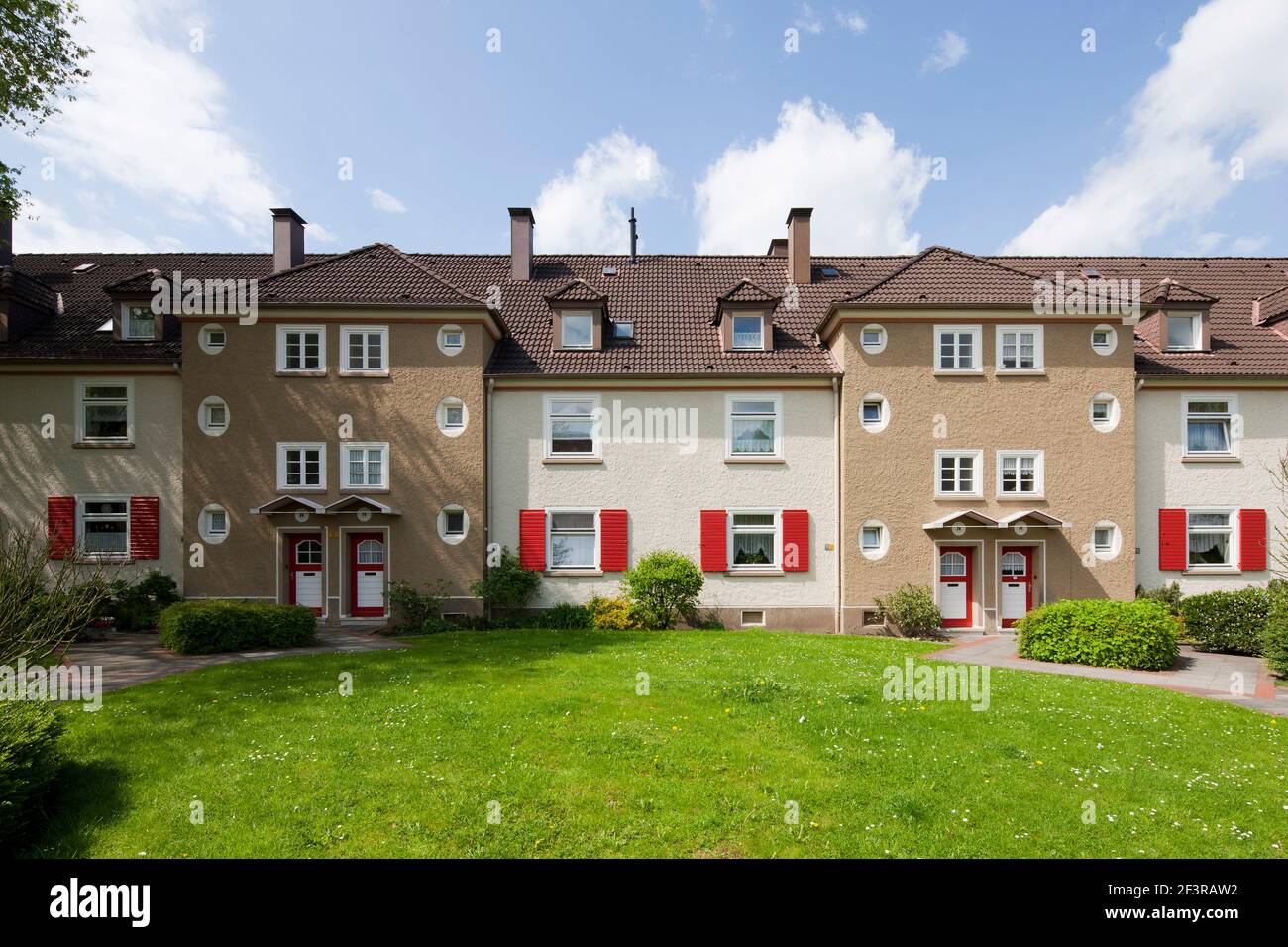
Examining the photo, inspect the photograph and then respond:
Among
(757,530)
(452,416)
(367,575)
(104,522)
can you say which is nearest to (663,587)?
(757,530)

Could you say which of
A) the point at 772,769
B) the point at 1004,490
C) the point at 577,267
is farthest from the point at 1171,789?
the point at 577,267

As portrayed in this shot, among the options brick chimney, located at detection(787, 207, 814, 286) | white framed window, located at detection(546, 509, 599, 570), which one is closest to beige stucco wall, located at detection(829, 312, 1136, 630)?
brick chimney, located at detection(787, 207, 814, 286)

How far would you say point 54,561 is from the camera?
15.9m

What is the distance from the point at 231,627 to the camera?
1235cm

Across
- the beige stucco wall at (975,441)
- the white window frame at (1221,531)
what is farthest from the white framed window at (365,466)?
the white window frame at (1221,531)

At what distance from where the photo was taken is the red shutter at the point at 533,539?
1595 cm

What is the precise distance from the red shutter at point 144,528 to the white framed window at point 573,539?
403 inches

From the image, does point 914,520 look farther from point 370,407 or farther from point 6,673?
point 6,673

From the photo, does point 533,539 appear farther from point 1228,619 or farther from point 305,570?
point 1228,619

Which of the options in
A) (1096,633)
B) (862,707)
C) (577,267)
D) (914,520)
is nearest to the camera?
(862,707)

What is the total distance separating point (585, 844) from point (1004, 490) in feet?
49.0

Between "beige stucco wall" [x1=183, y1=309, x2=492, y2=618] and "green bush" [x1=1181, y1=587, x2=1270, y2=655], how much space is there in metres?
17.3

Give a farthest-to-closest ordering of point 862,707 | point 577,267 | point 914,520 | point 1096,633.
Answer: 1. point 577,267
2. point 914,520
3. point 1096,633
4. point 862,707

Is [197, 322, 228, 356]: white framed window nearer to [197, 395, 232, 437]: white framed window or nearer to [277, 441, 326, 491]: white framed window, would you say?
[197, 395, 232, 437]: white framed window
